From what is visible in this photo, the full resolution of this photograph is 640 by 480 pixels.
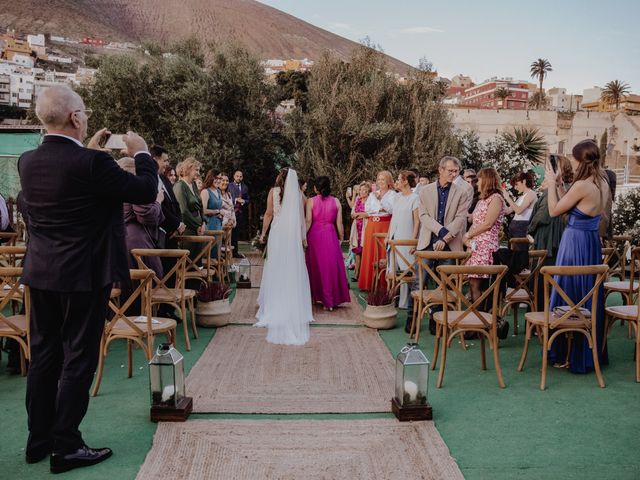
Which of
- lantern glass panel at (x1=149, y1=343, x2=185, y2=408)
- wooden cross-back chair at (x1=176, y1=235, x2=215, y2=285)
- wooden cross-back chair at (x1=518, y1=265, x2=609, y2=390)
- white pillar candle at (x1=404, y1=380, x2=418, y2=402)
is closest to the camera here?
lantern glass panel at (x1=149, y1=343, x2=185, y2=408)

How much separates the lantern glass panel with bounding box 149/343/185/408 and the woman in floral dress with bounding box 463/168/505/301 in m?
3.24

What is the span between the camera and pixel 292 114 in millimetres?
15633

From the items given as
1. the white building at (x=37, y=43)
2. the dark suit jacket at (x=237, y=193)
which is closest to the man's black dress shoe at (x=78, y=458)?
the dark suit jacket at (x=237, y=193)

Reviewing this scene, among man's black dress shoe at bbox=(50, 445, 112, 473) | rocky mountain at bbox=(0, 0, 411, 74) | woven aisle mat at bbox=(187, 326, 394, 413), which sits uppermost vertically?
rocky mountain at bbox=(0, 0, 411, 74)

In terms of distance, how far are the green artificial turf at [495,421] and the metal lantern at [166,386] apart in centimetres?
13

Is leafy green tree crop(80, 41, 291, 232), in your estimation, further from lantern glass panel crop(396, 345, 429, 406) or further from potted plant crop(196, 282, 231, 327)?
lantern glass panel crop(396, 345, 429, 406)

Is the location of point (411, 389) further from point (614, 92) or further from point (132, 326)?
point (614, 92)

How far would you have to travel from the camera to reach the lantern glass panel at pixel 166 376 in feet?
12.2

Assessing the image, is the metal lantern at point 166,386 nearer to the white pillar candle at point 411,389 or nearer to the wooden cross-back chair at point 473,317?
the white pillar candle at point 411,389

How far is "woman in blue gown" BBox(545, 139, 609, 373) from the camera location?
4.73m

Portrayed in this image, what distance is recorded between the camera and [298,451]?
11.1 ft

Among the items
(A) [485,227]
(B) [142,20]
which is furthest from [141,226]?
(B) [142,20]

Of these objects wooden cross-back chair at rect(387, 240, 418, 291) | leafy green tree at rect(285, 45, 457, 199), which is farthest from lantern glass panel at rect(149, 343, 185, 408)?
leafy green tree at rect(285, 45, 457, 199)

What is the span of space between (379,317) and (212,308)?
1965mm
